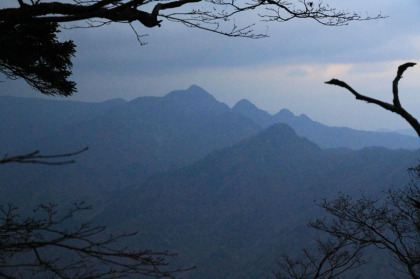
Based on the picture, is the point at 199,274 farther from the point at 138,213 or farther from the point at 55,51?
the point at 55,51

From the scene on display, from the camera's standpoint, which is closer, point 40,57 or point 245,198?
point 40,57

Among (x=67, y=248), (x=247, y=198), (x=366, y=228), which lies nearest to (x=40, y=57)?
(x=67, y=248)

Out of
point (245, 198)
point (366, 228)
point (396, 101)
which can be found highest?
point (396, 101)

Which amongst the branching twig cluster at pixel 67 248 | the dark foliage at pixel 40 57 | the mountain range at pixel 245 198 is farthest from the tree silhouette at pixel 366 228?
the mountain range at pixel 245 198

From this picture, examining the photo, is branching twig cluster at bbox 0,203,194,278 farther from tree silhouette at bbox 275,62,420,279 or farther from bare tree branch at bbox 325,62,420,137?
tree silhouette at bbox 275,62,420,279

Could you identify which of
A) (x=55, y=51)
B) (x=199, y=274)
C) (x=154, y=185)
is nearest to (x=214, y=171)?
(x=154, y=185)

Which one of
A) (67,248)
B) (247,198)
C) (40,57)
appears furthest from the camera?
(247,198)

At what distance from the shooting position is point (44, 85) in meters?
6.45

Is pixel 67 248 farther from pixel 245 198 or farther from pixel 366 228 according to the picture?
pixel 245 198

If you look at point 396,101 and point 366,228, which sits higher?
point 396,101

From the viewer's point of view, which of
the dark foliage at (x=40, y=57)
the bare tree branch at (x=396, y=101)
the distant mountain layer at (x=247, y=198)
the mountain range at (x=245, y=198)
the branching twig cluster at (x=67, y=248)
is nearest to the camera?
the branching twig cluster at (x=67, y=248)

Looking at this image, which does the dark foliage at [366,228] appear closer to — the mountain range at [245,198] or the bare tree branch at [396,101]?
the bare tree branch at [396,101]

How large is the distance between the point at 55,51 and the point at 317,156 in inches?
7452

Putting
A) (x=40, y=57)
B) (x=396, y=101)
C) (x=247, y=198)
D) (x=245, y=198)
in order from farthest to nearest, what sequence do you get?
(x=245, y=198) → (x=247, y=198) → (x=40, y=57) → (x=396, y=101)
